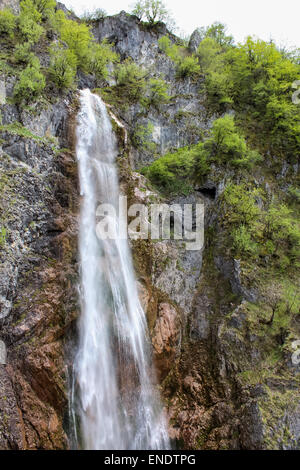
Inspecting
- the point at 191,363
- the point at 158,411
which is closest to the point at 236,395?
the point at 191,363

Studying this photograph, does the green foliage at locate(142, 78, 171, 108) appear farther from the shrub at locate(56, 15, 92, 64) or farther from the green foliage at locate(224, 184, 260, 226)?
the green foliage at locate(224, 184, 260, 226)

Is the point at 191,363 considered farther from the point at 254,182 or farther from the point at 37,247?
the point at 254,182

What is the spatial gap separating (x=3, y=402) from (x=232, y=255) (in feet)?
31.6

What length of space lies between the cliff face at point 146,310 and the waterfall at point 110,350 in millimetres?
434

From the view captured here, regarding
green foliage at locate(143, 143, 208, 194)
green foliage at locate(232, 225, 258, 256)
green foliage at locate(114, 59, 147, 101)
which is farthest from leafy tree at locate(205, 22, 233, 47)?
green foliage at locate(232, 225, 258, 256)

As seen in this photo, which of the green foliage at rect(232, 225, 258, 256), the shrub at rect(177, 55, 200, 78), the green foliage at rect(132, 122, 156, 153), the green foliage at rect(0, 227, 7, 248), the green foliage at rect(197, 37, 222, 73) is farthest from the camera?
the green foliage at rect(197, 37, 222, 73)

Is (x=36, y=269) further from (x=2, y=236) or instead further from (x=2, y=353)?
(x=2, y=353)

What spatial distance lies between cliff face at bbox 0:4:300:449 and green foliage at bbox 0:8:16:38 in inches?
159

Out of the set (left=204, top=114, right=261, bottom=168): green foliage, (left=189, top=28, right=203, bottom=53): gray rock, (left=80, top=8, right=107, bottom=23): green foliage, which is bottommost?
(left=204, top=114, right=261, bottom=168): green foliage

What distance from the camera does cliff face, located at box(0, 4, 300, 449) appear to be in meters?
7.77

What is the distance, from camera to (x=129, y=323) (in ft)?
31.9

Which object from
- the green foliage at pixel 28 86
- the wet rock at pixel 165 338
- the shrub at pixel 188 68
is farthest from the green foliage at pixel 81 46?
the wet rock at pixel 165 338

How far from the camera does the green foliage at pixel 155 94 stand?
17578 mm

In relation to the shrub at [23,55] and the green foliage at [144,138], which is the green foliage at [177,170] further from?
the shrub at [23,55]
